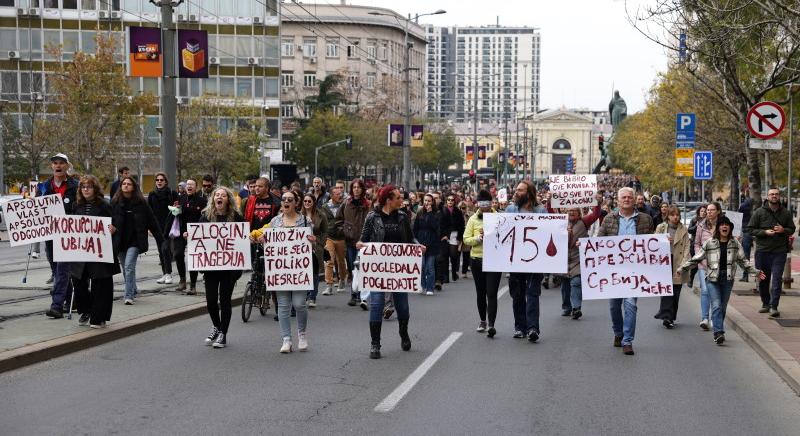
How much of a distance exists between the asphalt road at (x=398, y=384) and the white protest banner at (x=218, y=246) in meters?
0.90

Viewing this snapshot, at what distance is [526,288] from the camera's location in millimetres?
12445

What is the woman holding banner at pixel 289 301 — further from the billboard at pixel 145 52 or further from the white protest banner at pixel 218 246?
the billboard at pixel 145 52

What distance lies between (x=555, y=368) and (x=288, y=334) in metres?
2.77

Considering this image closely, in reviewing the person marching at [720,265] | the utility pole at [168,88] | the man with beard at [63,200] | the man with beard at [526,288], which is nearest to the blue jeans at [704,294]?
the person marching at [720,265]

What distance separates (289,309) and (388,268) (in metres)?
1.12

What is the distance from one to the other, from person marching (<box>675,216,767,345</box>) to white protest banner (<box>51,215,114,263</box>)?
676 cm

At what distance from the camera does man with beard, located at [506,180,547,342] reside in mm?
12344

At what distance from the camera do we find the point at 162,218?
17.2 meters

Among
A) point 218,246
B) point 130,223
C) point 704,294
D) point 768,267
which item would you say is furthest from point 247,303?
point 768,267

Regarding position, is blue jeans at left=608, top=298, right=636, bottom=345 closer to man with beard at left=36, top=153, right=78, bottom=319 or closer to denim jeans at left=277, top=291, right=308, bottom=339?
denim jeans at left=277, top=291, right=308, bottom=339

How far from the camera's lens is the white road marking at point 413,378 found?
8.62 metres

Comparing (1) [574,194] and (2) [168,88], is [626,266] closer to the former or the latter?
(1) [574,194]

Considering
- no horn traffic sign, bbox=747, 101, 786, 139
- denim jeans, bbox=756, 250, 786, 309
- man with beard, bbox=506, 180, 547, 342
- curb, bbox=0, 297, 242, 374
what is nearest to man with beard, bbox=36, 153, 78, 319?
curb, bbox=0, 297, 242, 374

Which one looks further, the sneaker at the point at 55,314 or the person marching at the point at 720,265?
the sneaker at the point at 55,314
